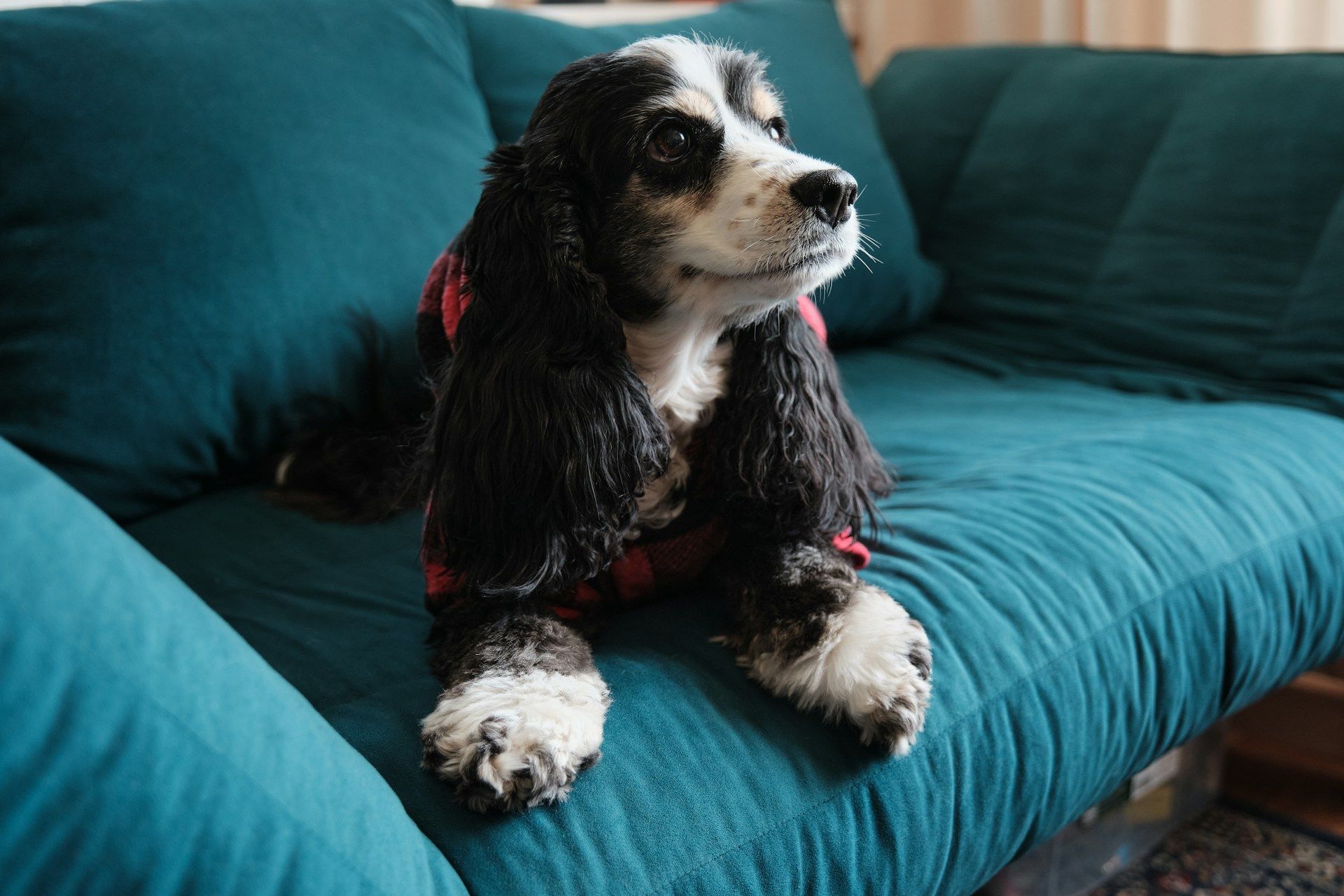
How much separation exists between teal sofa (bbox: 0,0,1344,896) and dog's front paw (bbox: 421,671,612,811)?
3 centimetres

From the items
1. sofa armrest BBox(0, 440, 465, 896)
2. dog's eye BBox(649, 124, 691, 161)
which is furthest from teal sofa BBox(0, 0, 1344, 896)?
dog's eye BBox(649, 124, 691, 161)

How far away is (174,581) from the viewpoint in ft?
2.74

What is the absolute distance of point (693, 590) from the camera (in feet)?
4.48

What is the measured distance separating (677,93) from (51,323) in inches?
37.3

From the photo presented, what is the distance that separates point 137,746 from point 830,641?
66 cm

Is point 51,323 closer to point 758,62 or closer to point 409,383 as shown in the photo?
point 409,383

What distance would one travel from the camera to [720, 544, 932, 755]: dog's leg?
1088mm

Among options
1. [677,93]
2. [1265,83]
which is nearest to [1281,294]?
[1265,83]

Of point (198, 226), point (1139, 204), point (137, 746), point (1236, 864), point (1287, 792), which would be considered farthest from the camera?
point (1139, 204)

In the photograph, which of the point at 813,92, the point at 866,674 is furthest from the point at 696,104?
the point at 813,92

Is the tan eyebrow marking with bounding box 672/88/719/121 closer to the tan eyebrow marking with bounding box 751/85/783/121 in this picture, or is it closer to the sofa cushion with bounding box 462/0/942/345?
the tan eyebrow marking with bounding box 751/85/783/121

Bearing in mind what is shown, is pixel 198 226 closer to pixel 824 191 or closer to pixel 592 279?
pixel 592 279

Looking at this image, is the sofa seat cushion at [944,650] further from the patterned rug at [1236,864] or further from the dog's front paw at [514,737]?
the patterned rug at [1236,864]

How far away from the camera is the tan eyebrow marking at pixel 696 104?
116cm
